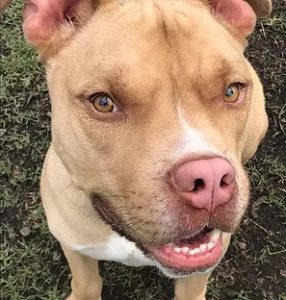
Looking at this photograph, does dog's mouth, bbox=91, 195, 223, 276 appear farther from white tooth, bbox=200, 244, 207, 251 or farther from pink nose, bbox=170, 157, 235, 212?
pink nose, bbox=170, 157, 235, 212

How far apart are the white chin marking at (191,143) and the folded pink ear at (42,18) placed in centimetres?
72

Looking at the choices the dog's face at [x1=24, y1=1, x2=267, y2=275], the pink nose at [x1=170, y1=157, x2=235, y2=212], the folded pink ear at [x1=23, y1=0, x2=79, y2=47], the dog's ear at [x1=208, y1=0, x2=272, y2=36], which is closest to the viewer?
the pink nose at [x1=170, y1=157, x2=235, y2=212]

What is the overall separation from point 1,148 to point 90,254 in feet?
4.85

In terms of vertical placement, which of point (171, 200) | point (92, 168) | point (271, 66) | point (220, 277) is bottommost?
point (220, 277)

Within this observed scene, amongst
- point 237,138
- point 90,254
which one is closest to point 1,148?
point 90,254

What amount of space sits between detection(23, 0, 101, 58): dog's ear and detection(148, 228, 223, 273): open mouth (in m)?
0.94

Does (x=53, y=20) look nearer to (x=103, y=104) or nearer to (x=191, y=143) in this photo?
(x=103, y=104)

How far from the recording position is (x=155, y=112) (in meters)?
2.63

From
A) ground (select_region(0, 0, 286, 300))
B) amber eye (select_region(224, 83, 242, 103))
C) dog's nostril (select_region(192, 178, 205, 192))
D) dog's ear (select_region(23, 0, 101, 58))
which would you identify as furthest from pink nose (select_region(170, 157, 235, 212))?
ground (select_region(0, 0, 286, 300))

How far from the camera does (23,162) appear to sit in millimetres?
4648

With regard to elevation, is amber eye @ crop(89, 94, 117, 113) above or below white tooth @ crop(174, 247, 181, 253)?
above

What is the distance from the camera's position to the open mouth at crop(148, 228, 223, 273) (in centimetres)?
278

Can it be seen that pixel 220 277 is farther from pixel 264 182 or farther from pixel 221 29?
pixel 221 29

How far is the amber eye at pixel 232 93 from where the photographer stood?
2758 mm
